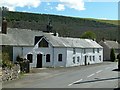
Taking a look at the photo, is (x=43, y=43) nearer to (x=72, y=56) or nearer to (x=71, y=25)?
(x=72, y=56)

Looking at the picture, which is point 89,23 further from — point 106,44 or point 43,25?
point 106,44

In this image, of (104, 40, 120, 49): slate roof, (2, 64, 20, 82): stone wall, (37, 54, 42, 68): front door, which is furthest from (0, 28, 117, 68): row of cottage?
(104, 40, 120, 49): slate roof

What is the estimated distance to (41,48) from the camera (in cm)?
4662

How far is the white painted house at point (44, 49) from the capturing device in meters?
43.1

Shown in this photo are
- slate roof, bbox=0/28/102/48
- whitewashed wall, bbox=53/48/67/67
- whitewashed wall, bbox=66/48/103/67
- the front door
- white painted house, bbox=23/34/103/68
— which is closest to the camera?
slate roof, bbox=0/28/102/48

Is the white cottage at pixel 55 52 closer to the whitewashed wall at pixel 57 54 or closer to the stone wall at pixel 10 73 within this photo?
the whitewashed wall at pixel 57 54

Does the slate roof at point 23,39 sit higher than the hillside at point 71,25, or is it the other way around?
the hillside at point 71,25

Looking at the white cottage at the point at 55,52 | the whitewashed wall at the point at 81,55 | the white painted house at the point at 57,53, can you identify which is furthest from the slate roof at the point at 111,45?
the white cottage at the point at 55,52

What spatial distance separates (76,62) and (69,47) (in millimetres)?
4636

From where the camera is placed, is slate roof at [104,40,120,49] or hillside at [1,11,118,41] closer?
slate roof at [104,40,120,49]

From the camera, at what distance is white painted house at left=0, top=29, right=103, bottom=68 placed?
4312cm

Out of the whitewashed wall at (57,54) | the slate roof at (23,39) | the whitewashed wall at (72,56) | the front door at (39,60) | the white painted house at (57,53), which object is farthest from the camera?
the whitewashed wall at (72,56)

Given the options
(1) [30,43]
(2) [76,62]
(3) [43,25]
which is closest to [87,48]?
(2) [76,62]

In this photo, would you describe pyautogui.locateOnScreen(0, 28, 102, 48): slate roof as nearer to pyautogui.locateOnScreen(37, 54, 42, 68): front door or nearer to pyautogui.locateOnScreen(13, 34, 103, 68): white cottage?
pyautogui.locateOnScreen(13, 34, 103, 68): white cottage
